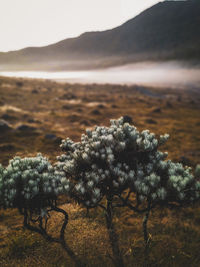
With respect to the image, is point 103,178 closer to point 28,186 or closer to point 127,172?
point 127,172

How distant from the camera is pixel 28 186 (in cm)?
459

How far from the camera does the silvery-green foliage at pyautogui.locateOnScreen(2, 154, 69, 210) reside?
4.52 metres

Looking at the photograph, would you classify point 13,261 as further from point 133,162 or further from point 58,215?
point 133,162

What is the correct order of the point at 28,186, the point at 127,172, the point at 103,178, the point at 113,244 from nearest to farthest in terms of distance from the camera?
1. the point at 28,186
2. the point at 103,178
3. the point at 127,172
4. the point at 113,244

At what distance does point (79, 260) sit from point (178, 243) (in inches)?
146

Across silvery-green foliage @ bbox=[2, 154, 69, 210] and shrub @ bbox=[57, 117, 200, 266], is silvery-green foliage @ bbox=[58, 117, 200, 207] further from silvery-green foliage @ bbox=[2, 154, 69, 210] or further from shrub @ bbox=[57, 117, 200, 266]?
silvery-green foliage @ bbox=[2, 154, 69, 210]

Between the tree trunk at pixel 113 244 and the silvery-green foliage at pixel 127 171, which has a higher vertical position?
the silvery-green foliage at pixel 127 171

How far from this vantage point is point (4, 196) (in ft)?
15.0

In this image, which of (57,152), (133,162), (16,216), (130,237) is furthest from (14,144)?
(133,162)

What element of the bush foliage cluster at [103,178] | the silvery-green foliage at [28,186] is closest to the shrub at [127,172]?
the bush foliage cluster at [103,178]

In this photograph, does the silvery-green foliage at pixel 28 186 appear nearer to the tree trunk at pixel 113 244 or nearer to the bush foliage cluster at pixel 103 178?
the bush foliage cluster at pixel 103 178

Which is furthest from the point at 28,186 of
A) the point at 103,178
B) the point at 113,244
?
the point at 113,244

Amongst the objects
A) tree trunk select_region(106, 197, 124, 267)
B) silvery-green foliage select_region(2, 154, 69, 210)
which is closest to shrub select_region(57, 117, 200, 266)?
tree trunk select_region(106, 197, 124, 267)

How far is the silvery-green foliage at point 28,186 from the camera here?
452cm
